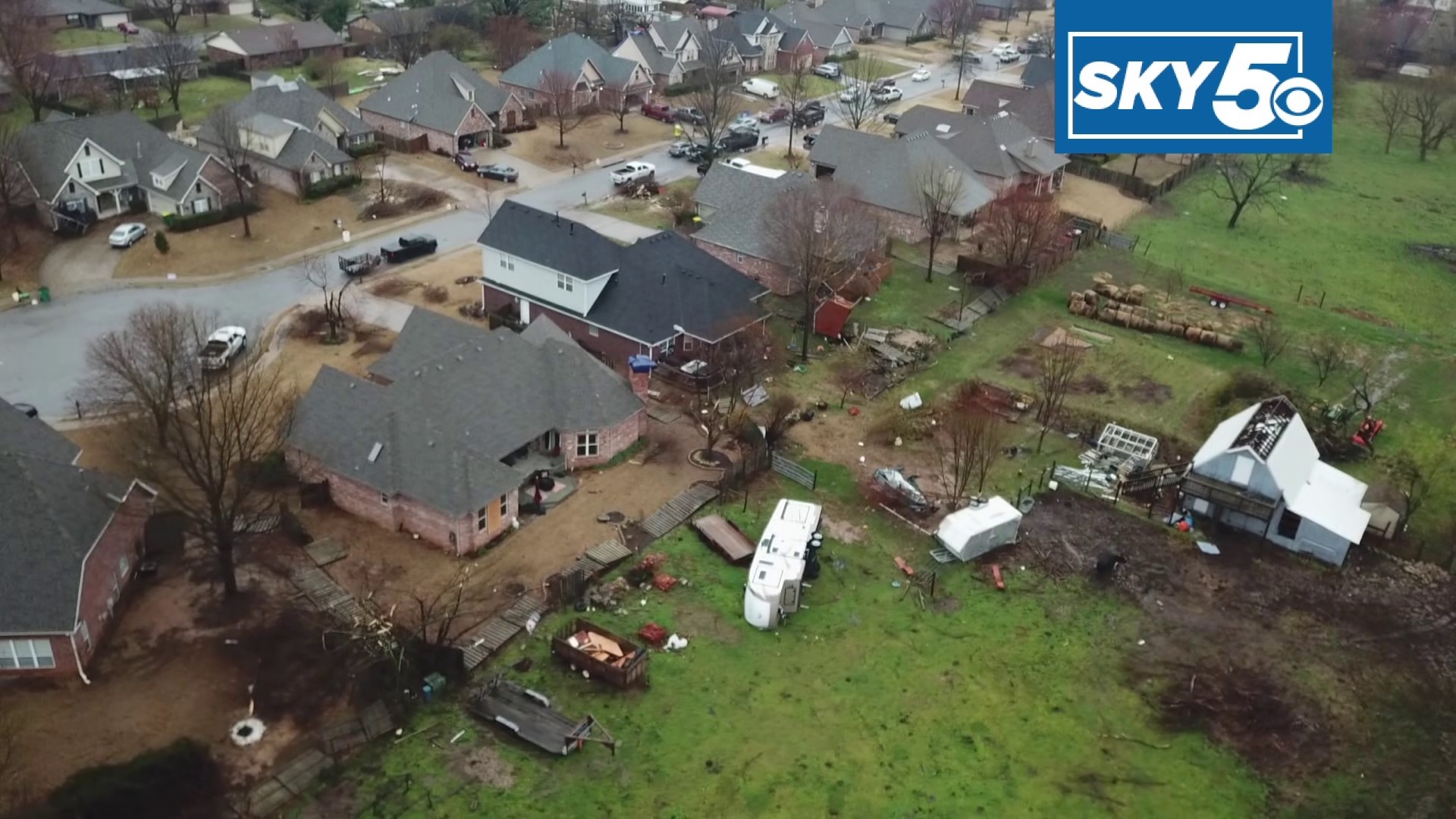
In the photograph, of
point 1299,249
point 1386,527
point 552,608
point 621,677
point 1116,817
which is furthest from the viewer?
point 1299,249

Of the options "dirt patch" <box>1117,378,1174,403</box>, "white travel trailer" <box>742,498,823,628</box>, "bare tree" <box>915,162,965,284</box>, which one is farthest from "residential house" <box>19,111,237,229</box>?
"dirt patch" <box>1117,378,1174,403</box>

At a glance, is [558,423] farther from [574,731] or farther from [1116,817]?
[1116,817]

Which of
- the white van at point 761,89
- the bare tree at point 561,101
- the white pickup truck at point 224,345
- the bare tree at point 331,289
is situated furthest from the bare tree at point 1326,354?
the white van at point 761,89

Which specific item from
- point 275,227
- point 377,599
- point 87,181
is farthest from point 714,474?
Result: point 87,181

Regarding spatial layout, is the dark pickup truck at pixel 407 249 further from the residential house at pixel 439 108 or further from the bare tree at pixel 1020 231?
the bare tree at pixel 1020 231

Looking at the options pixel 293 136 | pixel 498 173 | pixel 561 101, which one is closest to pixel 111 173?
pixel 293 136

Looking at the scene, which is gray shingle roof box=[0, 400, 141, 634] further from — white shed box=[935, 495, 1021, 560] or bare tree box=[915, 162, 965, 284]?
bare tree box=[915, 162, 965, 284]
